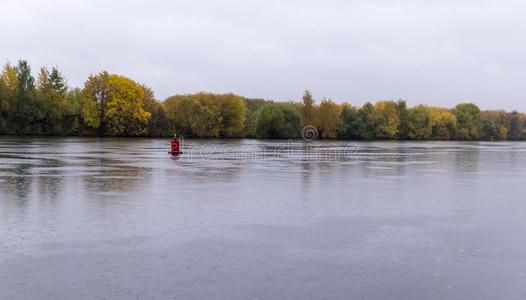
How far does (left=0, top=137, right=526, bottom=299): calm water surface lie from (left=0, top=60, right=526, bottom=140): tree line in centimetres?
7513

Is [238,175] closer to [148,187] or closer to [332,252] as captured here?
[148,187]

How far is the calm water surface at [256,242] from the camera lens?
652 cm

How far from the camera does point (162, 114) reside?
97.8 meters

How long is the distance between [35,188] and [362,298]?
11729mm

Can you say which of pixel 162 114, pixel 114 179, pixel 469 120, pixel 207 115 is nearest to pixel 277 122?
pixel 207 115

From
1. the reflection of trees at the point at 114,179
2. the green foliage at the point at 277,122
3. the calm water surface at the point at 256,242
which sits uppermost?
the green foliage at the point at 277,122

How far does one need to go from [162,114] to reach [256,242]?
298 ft

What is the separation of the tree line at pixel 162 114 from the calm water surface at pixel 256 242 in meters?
75.1

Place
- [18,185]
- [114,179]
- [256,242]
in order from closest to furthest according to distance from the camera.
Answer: [256,242], [18,185], [114,179]

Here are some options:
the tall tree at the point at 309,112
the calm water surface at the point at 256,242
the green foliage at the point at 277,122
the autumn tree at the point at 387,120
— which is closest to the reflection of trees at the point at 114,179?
the calm water surface at the point at 256,242

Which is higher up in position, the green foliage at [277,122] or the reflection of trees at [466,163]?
the green foliage at [277,122]

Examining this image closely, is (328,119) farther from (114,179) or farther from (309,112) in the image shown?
(114,179)

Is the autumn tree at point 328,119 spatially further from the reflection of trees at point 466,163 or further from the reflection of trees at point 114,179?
the reflection of trees at point 114,179

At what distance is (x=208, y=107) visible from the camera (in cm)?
9919
